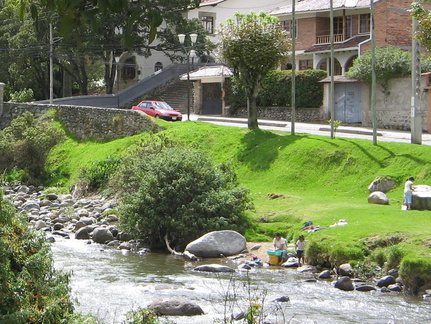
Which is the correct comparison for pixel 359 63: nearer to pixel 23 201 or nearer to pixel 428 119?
pixel 428 119

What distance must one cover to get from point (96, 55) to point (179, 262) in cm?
3713

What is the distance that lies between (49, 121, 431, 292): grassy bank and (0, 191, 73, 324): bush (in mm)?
10281

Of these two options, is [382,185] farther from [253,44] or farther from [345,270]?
[253,44]

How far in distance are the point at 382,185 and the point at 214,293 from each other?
11.4 meters

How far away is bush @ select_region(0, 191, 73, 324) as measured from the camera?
→ 10.6m

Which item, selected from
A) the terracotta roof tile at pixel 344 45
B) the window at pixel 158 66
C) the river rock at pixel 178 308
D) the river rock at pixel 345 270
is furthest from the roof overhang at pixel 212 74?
the river rock at pixel 178 308

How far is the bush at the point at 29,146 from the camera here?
39594mm

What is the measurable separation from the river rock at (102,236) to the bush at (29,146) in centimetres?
1423

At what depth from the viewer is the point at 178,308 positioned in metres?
16.2

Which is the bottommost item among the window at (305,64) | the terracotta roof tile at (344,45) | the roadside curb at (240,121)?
the roadside curb at (240,121)

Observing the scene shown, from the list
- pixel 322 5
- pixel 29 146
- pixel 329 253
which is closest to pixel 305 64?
pixel 322 5

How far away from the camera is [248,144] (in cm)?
3519

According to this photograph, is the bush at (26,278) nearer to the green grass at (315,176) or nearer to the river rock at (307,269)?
the river rock at (307,269)

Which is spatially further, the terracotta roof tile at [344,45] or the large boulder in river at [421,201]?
the terracotta roof tile at [344,45]
